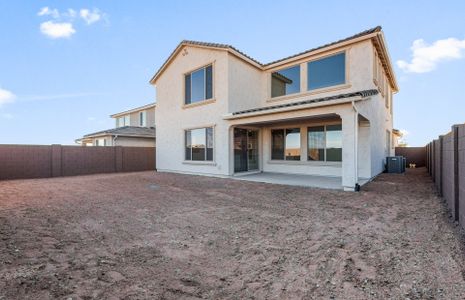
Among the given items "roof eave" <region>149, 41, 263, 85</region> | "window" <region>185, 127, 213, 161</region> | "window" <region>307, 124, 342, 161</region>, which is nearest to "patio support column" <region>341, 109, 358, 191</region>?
"window" <region>307, 124, 342, 161</region>

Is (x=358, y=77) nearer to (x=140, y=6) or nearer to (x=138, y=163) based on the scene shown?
(x=140, y=6)

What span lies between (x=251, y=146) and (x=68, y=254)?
10.9m

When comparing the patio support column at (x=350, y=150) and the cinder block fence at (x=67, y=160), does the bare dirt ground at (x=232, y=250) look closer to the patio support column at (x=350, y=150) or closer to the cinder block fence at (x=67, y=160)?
the patio support column at (x=350, y=150)

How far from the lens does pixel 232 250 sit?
379cm

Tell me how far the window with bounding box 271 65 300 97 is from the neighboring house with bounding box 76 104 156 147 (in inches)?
482

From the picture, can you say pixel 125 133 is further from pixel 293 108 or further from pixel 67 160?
pixel 293 108

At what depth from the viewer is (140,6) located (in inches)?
527

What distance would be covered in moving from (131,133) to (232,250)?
18.5 m

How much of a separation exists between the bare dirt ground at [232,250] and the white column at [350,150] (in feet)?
4.63

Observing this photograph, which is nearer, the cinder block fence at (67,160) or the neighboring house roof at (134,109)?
the cinder block fence at (67,160)

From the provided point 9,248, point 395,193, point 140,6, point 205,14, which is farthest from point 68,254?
point 205,14

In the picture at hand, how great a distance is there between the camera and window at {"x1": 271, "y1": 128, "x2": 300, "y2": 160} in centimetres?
1289

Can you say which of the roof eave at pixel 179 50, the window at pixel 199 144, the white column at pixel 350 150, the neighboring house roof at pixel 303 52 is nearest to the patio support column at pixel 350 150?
the white column at pixel 350 150

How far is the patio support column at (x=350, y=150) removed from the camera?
27.1 ft
